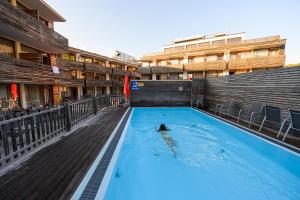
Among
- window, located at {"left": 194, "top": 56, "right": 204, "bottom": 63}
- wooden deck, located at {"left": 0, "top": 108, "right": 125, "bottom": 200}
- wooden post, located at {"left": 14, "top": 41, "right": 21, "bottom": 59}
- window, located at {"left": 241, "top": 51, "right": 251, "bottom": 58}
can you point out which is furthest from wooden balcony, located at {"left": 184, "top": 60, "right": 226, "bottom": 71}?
wooden deck, located at {"left": 0, "top": 108, "right": 125, "bottom": 200}

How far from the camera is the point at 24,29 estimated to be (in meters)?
9.73

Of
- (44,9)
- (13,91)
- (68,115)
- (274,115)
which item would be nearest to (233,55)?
(274,115)

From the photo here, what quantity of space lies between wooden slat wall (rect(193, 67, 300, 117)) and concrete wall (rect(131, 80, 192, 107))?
9.86ft

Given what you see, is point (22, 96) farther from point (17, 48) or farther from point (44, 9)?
point (44, 9)

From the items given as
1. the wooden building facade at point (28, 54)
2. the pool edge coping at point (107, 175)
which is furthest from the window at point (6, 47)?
the pool edge coping at point (107, 175)

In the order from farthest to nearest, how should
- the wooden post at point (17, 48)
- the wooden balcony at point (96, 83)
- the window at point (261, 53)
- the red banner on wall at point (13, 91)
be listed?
1. the wooden balcony at point (96, 83)
2. the window at point (261, 53)
3. the wooden post at point (17, 48)
4. the red banner on wall at point (13, 91)

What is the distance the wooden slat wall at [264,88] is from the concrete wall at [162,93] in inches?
118

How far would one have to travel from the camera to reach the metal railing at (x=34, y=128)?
3460mm

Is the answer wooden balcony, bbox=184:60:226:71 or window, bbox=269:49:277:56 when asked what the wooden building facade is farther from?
window, bbox=269:49:277:56

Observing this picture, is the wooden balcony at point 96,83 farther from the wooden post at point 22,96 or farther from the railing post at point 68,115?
the railing post at point 68,115

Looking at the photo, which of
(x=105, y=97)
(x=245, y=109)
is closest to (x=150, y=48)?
(x=105, y=97)

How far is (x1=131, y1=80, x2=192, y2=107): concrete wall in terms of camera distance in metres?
14.2

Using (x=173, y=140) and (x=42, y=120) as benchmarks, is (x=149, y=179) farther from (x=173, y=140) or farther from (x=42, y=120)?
(x=42, y=120)

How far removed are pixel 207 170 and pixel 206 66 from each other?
24.1 m
